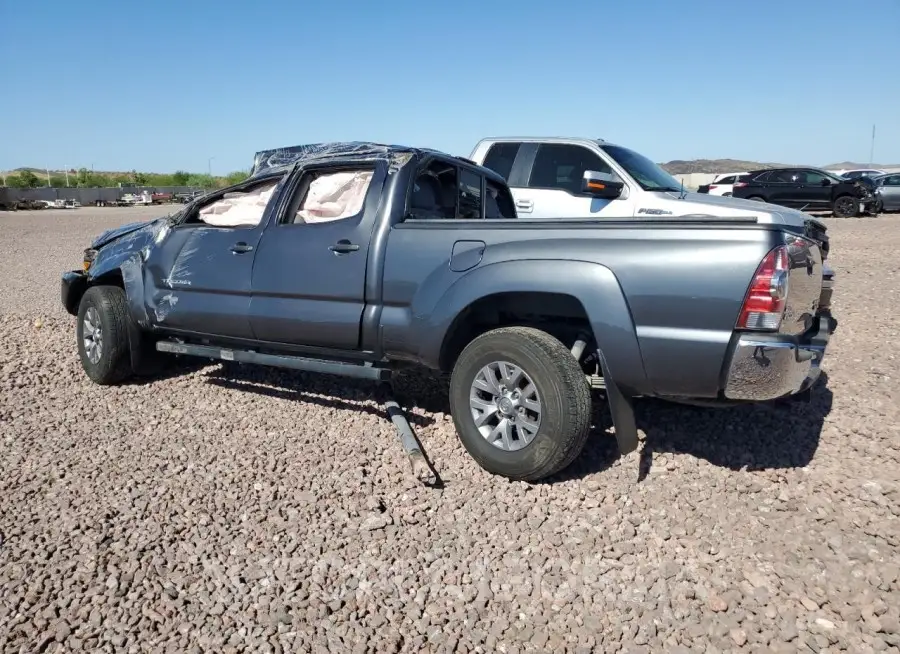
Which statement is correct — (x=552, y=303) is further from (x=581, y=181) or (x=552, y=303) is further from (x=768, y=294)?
(x=581, y=181)

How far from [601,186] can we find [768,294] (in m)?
4.76

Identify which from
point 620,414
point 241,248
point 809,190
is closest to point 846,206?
point 809,190

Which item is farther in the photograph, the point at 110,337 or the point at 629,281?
the point at 110,337

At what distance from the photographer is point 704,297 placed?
320 centimetres

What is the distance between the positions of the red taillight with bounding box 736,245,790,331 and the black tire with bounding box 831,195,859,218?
66.9 feet

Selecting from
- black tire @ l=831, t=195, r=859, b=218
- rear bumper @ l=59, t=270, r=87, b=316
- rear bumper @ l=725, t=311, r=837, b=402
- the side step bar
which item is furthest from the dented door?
black tire @ l=831, t=195, r=859, b=218

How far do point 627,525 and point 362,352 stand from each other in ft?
6.33

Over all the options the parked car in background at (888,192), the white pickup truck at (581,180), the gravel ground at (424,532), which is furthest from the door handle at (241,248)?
the parked car in background at (888,192)

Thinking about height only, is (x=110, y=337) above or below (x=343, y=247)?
below

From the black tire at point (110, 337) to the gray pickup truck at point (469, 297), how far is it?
14 mm

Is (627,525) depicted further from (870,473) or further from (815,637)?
(870,473)

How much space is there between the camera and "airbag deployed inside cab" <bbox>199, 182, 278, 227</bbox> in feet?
17.5

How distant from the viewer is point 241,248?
4.82 meters

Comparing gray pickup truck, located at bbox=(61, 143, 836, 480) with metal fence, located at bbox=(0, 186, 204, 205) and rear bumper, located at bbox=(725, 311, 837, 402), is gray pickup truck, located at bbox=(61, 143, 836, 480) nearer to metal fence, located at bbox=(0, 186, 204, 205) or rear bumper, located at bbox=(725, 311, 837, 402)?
rear bumper, located at bbox=(725, 311, 837, 402)
